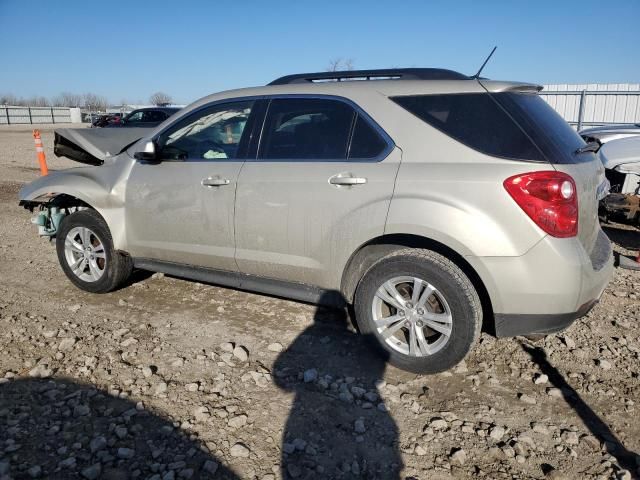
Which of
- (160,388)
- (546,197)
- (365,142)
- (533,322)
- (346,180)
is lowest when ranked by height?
(160,388)

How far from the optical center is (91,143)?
4816mm

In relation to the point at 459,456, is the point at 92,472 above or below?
below

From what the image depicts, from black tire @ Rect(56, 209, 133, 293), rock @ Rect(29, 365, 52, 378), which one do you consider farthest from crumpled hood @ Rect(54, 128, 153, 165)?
rock @ Rect(29, 365, 52, 378)

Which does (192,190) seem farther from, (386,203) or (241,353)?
(386,203)

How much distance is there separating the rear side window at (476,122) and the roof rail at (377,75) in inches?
10.0

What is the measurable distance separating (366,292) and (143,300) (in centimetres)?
229

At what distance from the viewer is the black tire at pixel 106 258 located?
452 centimetres

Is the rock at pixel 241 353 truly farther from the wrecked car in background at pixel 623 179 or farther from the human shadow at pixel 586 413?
the wrecked car in background at pixel 623 179

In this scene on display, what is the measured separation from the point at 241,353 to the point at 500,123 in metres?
2.29

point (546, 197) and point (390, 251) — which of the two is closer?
point (546, 197)

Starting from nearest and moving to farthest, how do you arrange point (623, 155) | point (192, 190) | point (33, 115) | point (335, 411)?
point (335, 411), point (192, 190), point (623, 155), point (33, 115)

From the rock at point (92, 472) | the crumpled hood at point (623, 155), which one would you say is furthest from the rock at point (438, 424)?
the crumpled hood at point (623, 155)

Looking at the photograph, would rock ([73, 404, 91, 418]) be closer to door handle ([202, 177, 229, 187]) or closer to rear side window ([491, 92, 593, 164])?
door handle ([202, 177, 229, 187])

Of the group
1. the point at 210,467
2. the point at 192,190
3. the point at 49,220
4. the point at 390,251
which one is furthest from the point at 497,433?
the point at 49,220
